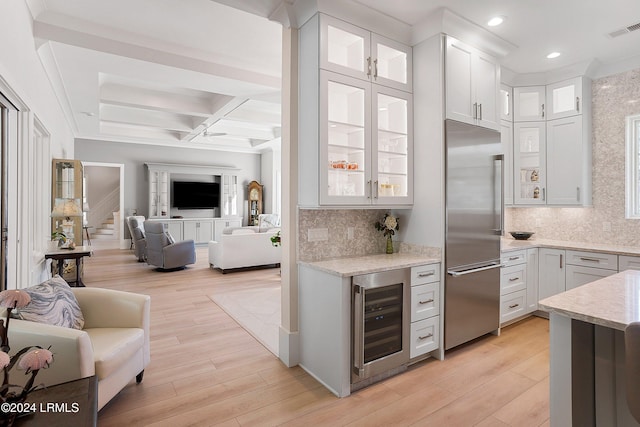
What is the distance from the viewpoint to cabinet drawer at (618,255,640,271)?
11.0ft

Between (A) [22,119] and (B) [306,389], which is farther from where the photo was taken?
(A) [22,119]

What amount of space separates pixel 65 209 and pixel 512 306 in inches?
236

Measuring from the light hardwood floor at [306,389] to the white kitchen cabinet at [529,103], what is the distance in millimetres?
2569

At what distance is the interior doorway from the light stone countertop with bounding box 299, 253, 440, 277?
9.12m

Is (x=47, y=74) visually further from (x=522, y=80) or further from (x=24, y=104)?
(x=522, y=80)

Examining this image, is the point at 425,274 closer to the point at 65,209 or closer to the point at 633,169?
the point at 633,169

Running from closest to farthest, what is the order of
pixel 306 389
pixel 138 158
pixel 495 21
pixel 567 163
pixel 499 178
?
pixel 306 389 → pixel 495 21 → pixel 499 178 → pixel 567 163 → pixel 138 158

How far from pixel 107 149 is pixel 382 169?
29.9 ft

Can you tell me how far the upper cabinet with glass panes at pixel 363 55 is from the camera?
2.68 metres

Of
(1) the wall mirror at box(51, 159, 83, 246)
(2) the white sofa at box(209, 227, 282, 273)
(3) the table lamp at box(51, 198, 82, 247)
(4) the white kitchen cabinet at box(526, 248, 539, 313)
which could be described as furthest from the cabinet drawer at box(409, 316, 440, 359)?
(1) the wall mirror at box(51, 159, 83, 246)

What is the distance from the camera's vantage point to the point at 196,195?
1048 cm

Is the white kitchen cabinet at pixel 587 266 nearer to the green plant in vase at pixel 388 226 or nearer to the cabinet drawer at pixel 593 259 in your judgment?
the cabinet drawer at pixel 593 259

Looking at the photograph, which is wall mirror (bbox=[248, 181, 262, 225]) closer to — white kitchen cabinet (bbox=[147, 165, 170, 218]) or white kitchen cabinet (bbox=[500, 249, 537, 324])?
white kitchen cabinet (bbox=[147, 165, 170, 218])

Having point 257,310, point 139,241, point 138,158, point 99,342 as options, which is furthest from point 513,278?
point 138,158
